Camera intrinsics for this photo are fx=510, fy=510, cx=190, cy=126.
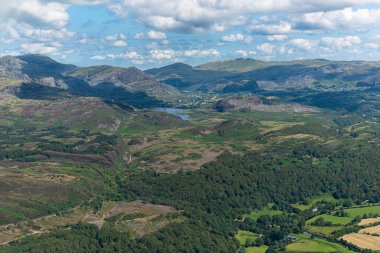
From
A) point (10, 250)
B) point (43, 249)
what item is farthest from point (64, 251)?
point (10, 250)

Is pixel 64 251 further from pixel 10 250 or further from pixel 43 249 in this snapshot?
pixel 10 250
